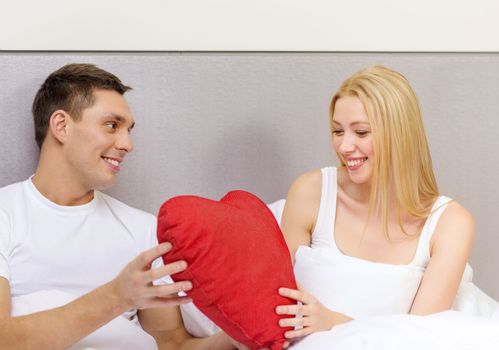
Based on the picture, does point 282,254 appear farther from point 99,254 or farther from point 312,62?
point 312,62

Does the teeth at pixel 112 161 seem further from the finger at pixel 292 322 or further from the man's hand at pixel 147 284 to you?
the finger at pixel 292 322

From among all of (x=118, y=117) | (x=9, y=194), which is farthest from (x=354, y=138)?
(x=9, y=194)

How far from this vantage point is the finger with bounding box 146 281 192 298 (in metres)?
1.28

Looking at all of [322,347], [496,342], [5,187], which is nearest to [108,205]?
[5,187]

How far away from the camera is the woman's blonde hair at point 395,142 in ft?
5.24

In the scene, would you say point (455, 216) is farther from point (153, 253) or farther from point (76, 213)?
point (76, 213)

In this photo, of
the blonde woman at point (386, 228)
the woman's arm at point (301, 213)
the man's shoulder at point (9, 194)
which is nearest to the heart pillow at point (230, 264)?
the blonde woman at point (386, 228)

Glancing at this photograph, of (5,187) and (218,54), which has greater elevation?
(218,54)

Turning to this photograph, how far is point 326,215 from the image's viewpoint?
1726mm

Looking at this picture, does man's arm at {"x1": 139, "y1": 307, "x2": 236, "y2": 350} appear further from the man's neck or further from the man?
the man's neck

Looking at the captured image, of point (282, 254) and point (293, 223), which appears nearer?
point (282, 254)

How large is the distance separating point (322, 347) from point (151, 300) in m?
0.32

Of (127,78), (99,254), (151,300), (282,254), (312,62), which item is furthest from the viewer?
(312,62)
